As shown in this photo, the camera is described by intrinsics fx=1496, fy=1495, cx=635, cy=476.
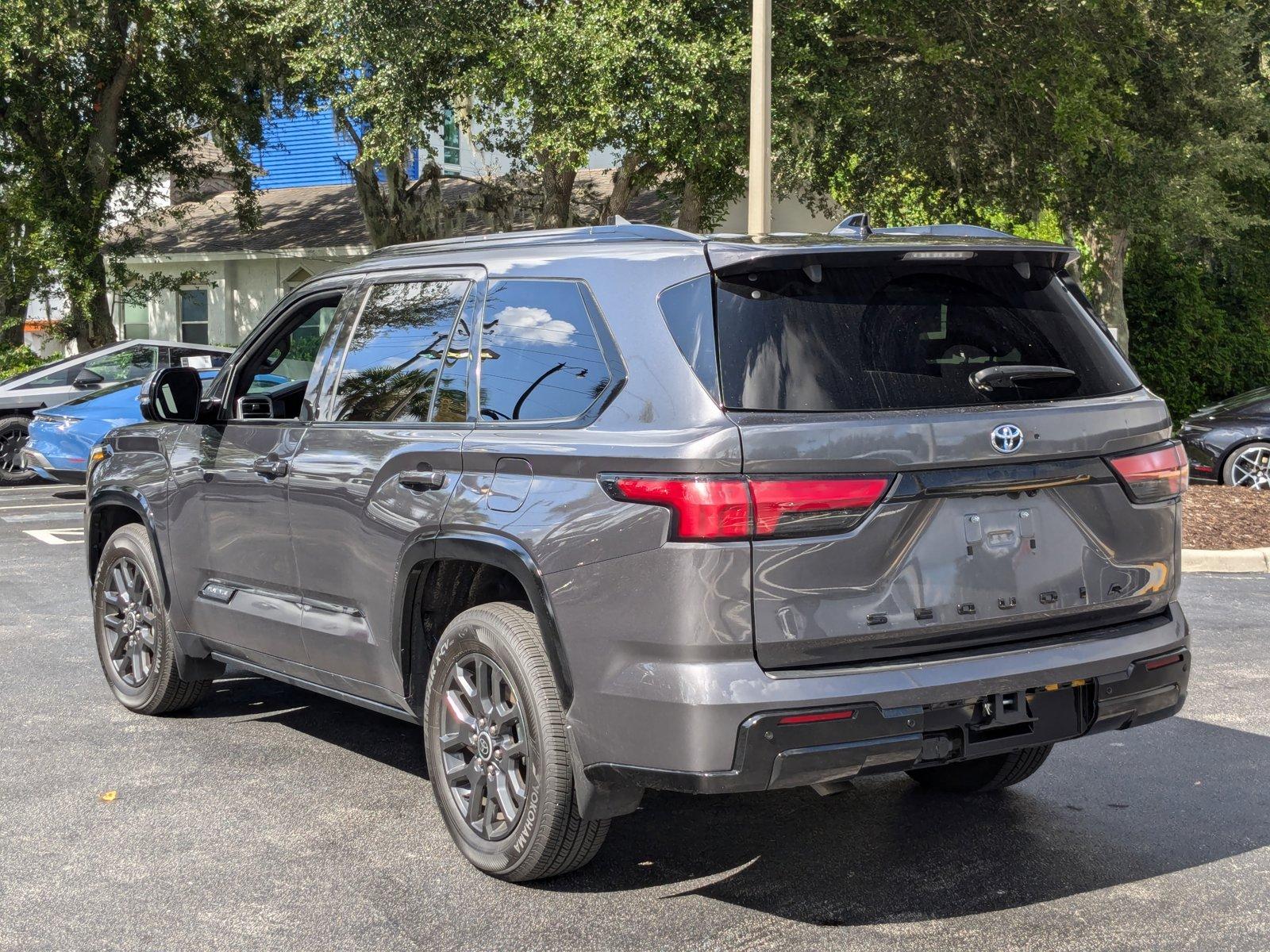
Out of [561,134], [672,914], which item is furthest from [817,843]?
[561,134]

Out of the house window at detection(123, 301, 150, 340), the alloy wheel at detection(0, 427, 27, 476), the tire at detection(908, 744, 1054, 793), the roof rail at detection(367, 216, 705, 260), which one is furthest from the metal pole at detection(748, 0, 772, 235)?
the house window at detection(123, 301, 150, 340)

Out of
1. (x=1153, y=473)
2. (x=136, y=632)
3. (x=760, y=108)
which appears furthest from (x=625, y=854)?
(x=760, y=108)

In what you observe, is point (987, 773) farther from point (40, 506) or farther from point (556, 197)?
point (556, 197)

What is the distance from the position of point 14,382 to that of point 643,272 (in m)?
16.5

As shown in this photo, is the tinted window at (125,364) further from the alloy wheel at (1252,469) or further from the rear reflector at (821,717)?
the rear reflector at (821,717)

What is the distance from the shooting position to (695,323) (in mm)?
4113

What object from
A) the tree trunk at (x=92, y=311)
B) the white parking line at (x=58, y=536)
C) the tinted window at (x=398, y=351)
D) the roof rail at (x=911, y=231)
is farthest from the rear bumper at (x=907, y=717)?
the tree trunk at (x=92, y=311)

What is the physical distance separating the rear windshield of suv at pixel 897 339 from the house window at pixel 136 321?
32.5 meters

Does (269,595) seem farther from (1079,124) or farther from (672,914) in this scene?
(1079,124)

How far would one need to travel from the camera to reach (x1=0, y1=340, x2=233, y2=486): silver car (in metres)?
18.4

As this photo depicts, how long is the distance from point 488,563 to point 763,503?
1.00 meters

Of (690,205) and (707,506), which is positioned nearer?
(707,506)

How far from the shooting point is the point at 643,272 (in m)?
4.30

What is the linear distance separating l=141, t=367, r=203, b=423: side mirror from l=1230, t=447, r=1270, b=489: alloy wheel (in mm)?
12353
